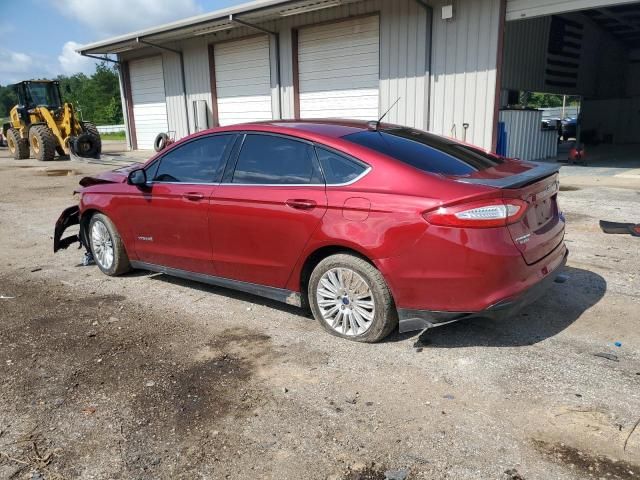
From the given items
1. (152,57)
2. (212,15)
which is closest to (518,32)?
(212,15)

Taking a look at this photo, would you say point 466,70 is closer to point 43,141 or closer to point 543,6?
point 543,6

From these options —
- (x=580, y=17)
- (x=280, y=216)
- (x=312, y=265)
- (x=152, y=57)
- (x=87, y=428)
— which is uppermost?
(x=580, y=17)

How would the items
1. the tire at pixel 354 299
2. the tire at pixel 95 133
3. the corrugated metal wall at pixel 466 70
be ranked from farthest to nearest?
the tire at pixel 95 133
the corrugated metal wall at pixel 466 70
the tire at pixel 354 299

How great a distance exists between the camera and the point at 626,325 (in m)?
3.94

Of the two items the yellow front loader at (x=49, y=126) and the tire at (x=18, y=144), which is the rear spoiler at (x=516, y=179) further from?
the tire at (x=18, y=144)

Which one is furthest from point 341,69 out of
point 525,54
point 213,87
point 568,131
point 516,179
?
point 568,131

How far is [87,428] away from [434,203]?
244 cm

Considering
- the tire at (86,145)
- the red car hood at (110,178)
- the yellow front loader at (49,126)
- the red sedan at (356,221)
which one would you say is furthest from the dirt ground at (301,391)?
the yellow front loader at (49,126)

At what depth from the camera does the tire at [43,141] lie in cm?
1938

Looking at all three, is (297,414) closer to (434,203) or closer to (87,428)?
(87,428)

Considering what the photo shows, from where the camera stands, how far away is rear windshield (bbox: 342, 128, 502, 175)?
12.0 feet

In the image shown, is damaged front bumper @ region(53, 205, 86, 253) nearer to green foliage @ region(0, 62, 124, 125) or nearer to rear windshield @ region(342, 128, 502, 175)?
rear windshield @ region(342, 128, 502, 175)

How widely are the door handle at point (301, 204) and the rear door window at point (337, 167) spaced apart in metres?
0.20

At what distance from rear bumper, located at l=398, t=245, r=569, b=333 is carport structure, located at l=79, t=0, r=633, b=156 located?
8.32 metres
